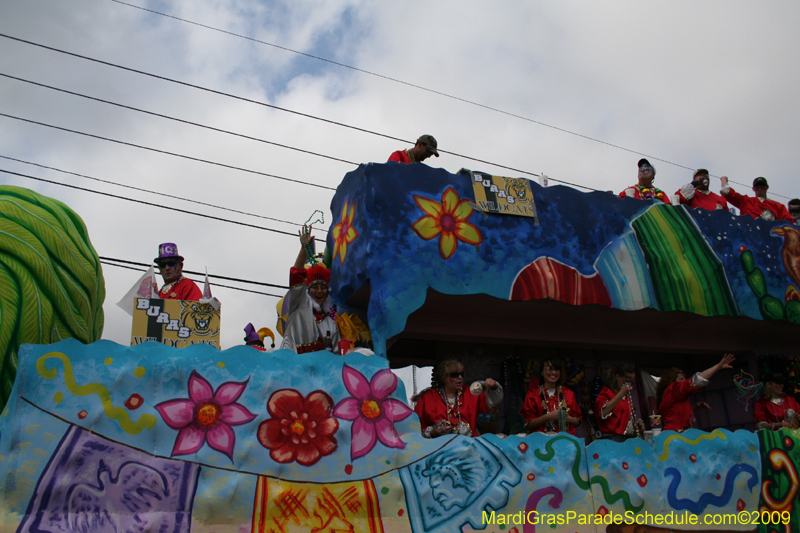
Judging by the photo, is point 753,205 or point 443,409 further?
point 753,205

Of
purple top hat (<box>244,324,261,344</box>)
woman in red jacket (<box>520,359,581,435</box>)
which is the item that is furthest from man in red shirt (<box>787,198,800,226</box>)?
purple top hat (<box>244,324,261,344</box>)

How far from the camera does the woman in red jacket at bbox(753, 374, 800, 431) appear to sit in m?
7.28

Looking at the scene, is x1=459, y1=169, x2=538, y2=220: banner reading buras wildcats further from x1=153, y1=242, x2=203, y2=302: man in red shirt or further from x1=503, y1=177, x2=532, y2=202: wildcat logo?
x1=153, y1=242, x2=203, y2=302: man in red shirt

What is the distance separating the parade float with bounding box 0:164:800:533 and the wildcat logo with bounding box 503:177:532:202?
0.11 feet

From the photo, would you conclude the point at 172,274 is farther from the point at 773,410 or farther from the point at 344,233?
the point at 773,410

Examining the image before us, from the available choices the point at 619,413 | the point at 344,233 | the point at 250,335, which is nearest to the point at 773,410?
the point at 619,413

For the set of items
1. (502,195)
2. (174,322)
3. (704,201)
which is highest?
(704,201)

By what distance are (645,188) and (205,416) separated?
608 cm

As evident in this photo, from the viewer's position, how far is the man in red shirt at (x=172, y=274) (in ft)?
22.0

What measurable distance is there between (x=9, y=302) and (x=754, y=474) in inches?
261

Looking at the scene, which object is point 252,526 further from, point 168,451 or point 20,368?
point 20,368

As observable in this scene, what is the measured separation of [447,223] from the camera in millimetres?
6312

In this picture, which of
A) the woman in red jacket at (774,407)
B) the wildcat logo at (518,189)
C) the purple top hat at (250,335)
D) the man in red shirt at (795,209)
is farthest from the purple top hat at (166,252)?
the man in red shirt at (795,209)

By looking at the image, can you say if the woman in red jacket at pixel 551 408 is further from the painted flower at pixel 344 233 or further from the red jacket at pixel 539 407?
the painted flower at pixel 344 233
